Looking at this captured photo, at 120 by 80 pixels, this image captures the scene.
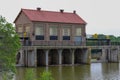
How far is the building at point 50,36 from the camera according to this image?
5109cm

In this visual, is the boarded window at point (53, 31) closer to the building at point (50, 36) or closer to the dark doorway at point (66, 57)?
the building at point (50, 36)

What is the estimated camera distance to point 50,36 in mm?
55000

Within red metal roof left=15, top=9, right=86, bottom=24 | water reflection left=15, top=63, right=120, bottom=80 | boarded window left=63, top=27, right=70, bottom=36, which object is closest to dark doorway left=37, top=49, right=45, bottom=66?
red metal roof left=15, top=9, right=86, bottom=24

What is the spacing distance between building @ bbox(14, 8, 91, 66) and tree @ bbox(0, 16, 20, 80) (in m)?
26.4

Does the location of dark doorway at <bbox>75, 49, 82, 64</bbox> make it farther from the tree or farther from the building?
the tree

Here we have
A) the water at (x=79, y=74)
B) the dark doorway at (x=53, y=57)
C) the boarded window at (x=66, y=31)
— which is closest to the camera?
the water at (x=79, y=74)

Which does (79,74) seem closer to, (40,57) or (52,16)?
(40,57)

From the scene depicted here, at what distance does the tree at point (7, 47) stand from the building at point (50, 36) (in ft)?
86.6

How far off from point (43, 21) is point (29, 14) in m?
2.44

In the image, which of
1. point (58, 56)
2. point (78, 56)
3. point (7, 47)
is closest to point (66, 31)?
point (78, 56)

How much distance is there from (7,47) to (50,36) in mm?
33389

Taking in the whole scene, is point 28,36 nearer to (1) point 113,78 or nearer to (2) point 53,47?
(2) point 53,47

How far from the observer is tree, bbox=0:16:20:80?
21.2 m

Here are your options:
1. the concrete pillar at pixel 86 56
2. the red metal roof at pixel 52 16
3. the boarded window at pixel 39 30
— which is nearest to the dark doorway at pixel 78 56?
the concrete pillar at pixel 86 56
